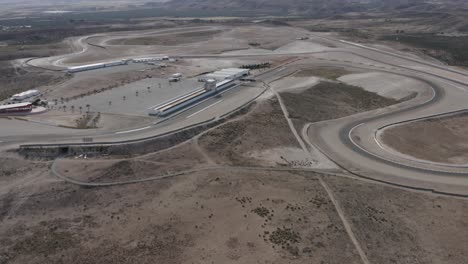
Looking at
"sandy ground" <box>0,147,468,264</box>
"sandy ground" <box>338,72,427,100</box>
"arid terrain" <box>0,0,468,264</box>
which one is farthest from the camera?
"sandy ground" <box>338,72,427,100</box>

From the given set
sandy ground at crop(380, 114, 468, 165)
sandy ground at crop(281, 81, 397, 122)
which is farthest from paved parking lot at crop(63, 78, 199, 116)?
sandy ground at crop(380, 114, 468, 165)

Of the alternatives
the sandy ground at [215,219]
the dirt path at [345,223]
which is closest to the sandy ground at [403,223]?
the sandy ground at [215,219]

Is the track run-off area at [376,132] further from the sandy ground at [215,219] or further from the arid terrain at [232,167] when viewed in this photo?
the sandy ground at [215,219]

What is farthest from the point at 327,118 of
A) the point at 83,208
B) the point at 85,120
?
the point at 83,208

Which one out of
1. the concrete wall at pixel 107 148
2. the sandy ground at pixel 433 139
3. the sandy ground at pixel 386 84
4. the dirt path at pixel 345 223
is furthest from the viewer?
the sandy ground at pixel 386 84

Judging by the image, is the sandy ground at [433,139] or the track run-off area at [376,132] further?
the sandy ground at [433,139]

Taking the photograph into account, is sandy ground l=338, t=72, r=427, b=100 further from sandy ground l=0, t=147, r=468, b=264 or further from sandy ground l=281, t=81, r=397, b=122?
sandy ground l=0, t=147, r=468, b=264

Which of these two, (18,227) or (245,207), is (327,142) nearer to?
(245,207)
